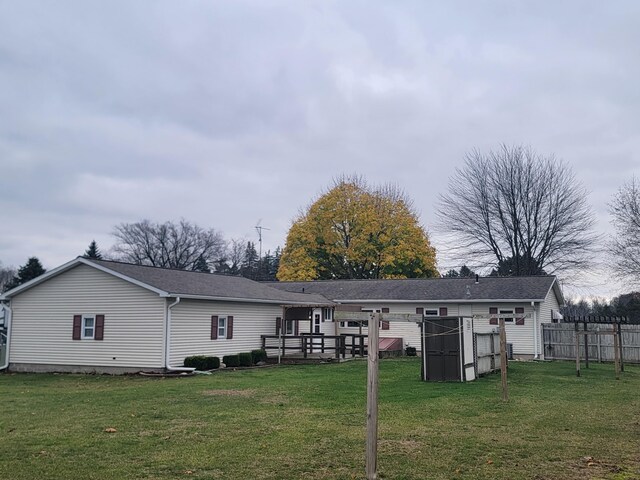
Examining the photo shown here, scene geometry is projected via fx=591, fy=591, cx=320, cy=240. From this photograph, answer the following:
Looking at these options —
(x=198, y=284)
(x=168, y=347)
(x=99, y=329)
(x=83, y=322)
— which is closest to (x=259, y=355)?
(x=198, y=284)

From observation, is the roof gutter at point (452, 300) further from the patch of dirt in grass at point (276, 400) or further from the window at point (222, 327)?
the patch of dirt in grass at point (276, 400)

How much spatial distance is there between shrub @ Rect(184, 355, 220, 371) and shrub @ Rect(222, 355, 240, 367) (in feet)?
3.86

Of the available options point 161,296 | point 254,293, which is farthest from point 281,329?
point 161,296

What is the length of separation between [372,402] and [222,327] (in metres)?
17.5

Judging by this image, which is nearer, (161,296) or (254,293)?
(161,296)

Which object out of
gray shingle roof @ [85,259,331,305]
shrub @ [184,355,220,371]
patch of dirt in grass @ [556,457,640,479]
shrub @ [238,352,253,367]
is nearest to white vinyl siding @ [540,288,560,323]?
gray shingle roof @ [85,259,331,305]

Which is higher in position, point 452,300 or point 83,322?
point 452,300

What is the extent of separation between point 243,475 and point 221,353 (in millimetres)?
17100

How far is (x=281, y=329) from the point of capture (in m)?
27.5

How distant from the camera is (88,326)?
21844mm

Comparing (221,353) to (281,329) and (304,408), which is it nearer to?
(281,329)

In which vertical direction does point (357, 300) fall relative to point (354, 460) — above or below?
→ above

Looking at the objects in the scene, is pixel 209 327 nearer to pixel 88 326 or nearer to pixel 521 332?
pixel 88 326

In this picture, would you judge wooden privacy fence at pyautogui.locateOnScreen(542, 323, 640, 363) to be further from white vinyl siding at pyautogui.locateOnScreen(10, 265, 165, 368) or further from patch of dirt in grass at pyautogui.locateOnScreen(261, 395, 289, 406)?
white vinyl siding at pyautogui.locateOnScreen(10, 265, 165, 368)
